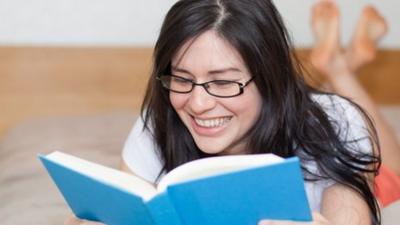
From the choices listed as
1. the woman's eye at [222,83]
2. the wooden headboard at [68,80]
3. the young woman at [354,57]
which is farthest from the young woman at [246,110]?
the wooden headboard at [68,80]

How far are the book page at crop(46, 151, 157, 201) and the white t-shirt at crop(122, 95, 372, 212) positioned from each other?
0.34 meters

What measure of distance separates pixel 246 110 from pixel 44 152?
67 centimetres

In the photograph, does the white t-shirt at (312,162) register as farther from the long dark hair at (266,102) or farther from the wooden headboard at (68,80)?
the wooden headboard at (68,80)

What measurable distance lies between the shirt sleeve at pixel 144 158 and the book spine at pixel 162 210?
1.31ft

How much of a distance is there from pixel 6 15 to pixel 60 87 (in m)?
0.25

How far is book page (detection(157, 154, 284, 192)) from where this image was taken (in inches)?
32.2

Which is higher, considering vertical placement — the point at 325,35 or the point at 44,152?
the point at 325,35

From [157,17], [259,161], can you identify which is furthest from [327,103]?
[157,17]

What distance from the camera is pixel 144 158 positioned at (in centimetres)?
123

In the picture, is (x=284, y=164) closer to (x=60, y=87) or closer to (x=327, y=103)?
(x=327, y=103)

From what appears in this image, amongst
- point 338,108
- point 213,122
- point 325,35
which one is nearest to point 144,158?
point 213,122

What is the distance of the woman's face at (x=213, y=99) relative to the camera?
39.0 inches

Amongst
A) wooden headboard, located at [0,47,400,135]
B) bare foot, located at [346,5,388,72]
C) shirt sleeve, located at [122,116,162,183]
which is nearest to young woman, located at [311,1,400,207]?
bare foot, located at [346,5,388,72]

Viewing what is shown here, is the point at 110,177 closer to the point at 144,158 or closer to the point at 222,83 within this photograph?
the point at 222,83
